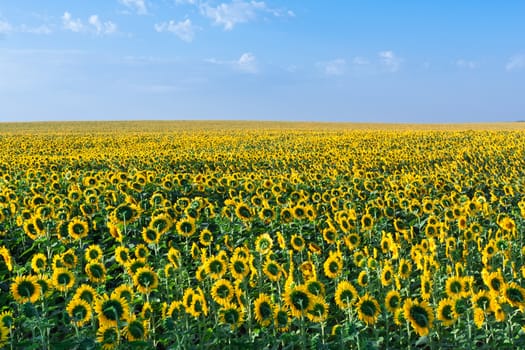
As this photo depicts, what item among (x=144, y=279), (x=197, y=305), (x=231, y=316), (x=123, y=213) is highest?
(x=123, y=213)

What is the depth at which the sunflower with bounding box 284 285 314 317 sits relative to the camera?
4.08 meters

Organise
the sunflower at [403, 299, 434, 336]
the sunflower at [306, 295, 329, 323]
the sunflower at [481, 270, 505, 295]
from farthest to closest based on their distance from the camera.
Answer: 1. the sunflower at [481, 270, 505, 295]
2. the sunflower at [306, 295, 329, 323]
3. the sunflower at [403, 299, 434, 336]

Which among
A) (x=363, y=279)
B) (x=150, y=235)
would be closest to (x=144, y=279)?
(x=150, y=235)

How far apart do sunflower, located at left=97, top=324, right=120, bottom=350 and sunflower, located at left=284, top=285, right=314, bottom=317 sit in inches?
53.1

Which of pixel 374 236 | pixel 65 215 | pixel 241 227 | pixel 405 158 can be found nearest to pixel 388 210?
pixel 374 236

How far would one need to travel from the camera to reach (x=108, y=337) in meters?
3.89

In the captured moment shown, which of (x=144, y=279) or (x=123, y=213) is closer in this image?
(x=144, y=279)

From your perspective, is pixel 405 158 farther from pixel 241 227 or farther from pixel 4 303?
pixel 4 303

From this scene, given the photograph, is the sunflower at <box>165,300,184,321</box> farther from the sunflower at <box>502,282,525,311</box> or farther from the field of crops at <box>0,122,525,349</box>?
the sunflower at <box>502,282,525,311</box>

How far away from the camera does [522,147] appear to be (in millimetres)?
24500

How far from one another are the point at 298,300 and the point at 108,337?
150 centimetres

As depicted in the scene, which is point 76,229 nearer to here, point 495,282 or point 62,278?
point 62,278

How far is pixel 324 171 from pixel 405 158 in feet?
18.3

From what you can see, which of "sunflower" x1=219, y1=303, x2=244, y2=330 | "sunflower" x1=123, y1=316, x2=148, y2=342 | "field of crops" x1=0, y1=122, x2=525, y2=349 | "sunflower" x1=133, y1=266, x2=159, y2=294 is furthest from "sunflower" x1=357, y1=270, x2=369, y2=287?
"sunflower" x1=123, y1=316, x2=148, y2=342
